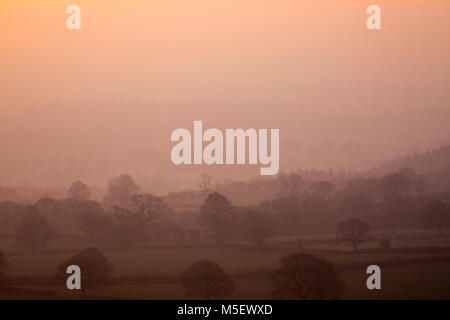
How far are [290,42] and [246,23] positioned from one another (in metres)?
0.80

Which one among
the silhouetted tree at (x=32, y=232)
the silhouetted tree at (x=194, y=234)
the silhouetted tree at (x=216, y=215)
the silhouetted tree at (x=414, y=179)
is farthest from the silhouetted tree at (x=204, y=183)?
the silhouetted tree at (x=414, y=179)

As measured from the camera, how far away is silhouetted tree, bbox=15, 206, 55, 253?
10.1 m

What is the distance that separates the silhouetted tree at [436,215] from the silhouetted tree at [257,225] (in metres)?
2.48

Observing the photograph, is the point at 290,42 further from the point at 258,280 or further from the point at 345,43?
the point at 258,280

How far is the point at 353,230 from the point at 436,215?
137 centimetres

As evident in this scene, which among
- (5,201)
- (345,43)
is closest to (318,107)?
(345,43)

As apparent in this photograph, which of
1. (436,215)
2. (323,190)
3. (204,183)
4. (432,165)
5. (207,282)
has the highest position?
(432,165)

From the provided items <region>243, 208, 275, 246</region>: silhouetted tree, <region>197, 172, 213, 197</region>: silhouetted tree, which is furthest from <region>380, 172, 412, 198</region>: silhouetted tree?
<region>197, 172, 213, 197</region>: silhouetted tree

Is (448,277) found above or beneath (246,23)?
beneath

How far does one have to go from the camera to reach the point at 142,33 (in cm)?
1051

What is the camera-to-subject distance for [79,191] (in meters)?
10.3

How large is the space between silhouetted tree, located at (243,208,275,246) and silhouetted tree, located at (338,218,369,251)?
1120 mm

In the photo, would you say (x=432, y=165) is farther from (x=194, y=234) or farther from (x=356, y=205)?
(x=194, y=234)

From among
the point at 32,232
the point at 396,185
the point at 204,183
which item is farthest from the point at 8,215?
the point at 396,185
